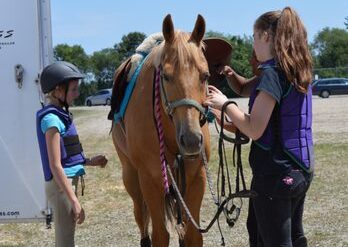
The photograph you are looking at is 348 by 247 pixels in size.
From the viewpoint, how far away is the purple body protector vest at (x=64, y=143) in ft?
11.3

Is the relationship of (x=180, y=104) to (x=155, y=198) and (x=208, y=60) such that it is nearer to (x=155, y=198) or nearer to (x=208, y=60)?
(x=155, y=198)

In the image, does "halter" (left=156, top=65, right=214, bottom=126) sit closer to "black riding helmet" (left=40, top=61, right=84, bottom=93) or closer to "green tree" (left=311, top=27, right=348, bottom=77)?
"black riding helmet" (left=40, top=61, right=84, bottom=93)

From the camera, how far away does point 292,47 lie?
9.04 feet

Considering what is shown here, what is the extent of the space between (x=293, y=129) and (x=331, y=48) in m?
81.7

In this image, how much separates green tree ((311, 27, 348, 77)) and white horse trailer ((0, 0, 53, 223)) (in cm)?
6407

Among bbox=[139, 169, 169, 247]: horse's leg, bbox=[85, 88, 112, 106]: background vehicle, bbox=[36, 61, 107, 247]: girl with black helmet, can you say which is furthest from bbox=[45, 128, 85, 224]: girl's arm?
bbox=[85, 88, 112, 106]: background vehicle

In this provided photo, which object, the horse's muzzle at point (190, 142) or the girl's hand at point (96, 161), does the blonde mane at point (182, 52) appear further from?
the girl's hand at point (96, 161)

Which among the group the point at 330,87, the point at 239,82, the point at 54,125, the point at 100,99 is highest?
the point at 239,82

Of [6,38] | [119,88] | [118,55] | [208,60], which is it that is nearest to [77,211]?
[119,88]

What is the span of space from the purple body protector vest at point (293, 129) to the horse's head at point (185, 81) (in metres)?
0.46

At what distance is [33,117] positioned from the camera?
4.63 m

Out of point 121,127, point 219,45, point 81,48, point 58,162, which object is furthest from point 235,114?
point 81,48

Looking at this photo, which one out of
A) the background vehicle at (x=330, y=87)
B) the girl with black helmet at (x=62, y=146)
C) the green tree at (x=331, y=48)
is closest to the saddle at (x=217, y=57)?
the girl with black helmet at (x=62, y=146)

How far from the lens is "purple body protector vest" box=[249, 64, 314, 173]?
2.77 meters
